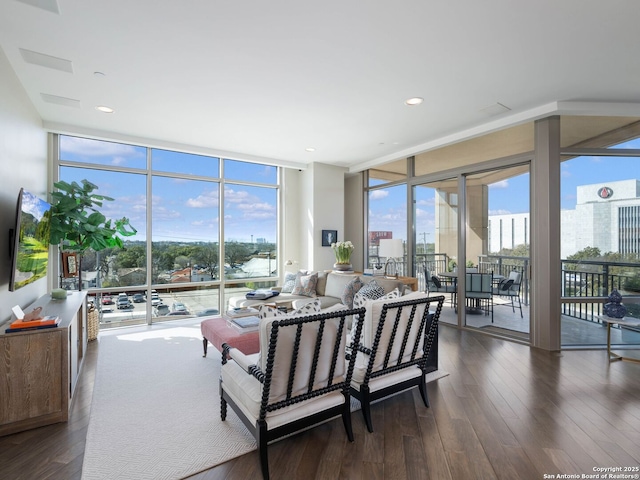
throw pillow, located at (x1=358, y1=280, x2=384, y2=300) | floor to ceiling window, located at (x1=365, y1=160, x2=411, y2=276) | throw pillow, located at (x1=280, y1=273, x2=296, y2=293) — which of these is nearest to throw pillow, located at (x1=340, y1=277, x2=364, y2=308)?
throw pillow, located at (x1=358, y1=280, x2=384, y2=300)

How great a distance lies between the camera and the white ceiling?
232 centimetres

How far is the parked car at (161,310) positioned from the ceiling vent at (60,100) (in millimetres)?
3316

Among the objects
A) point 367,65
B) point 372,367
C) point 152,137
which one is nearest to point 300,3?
point 367,65

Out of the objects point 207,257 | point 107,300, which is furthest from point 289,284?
point 107,300

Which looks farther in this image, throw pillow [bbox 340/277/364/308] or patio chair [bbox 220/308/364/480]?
throw pillow [bbox 340/277/364/308]

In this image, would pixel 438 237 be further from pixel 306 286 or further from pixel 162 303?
pixel 162 303

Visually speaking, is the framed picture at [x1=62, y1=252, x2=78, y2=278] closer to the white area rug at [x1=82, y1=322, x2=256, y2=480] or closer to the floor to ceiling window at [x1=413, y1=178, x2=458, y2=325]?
the white area rug at [x1=82, y1=322, x2=256, y2=480]

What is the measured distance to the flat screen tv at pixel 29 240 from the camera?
2.77m

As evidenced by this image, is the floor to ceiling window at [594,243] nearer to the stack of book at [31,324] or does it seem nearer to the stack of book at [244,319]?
the stack of book at [244,319]

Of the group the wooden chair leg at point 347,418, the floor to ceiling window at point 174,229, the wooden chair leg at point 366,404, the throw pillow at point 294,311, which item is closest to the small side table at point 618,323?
the wooden chair leg at point 366,404

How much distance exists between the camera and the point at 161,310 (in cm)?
564

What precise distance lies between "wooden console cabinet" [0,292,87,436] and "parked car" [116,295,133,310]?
295 centimetres

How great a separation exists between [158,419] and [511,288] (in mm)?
4600

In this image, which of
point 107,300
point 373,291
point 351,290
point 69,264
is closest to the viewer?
point 373,291
